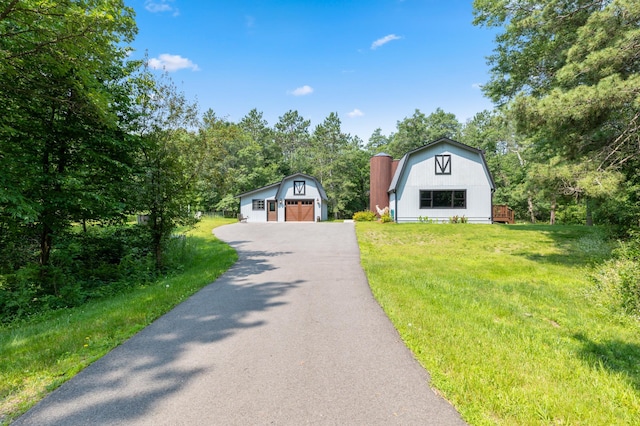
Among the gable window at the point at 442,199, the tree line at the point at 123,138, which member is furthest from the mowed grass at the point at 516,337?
the gable window at the point at 442,199

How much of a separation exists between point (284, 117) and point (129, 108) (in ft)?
187

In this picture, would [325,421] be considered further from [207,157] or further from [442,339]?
[207,157]

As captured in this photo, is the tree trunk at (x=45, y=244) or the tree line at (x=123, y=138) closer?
the tree line at (x=123, y=138)

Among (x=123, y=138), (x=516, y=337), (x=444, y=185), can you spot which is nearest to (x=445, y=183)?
(x=444, y=185)

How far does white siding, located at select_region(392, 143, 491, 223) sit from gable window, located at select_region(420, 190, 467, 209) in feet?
0.80

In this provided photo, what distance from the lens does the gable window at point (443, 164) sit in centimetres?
2080

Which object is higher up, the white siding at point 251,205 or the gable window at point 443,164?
the gable window at point 443,164

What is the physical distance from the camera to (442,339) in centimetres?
378

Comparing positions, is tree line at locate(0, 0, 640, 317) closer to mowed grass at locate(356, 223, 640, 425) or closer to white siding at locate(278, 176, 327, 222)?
mowed grass at locate(356, 223, 640, 425)

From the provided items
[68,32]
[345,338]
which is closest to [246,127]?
[68,32]

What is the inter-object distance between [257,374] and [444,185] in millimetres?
20478

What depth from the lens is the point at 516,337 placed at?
12.8 ft

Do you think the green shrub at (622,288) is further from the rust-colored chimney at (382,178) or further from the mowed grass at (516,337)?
the rust-colored chimney at (382,178)

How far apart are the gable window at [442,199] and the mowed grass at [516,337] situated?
38.0 feet
